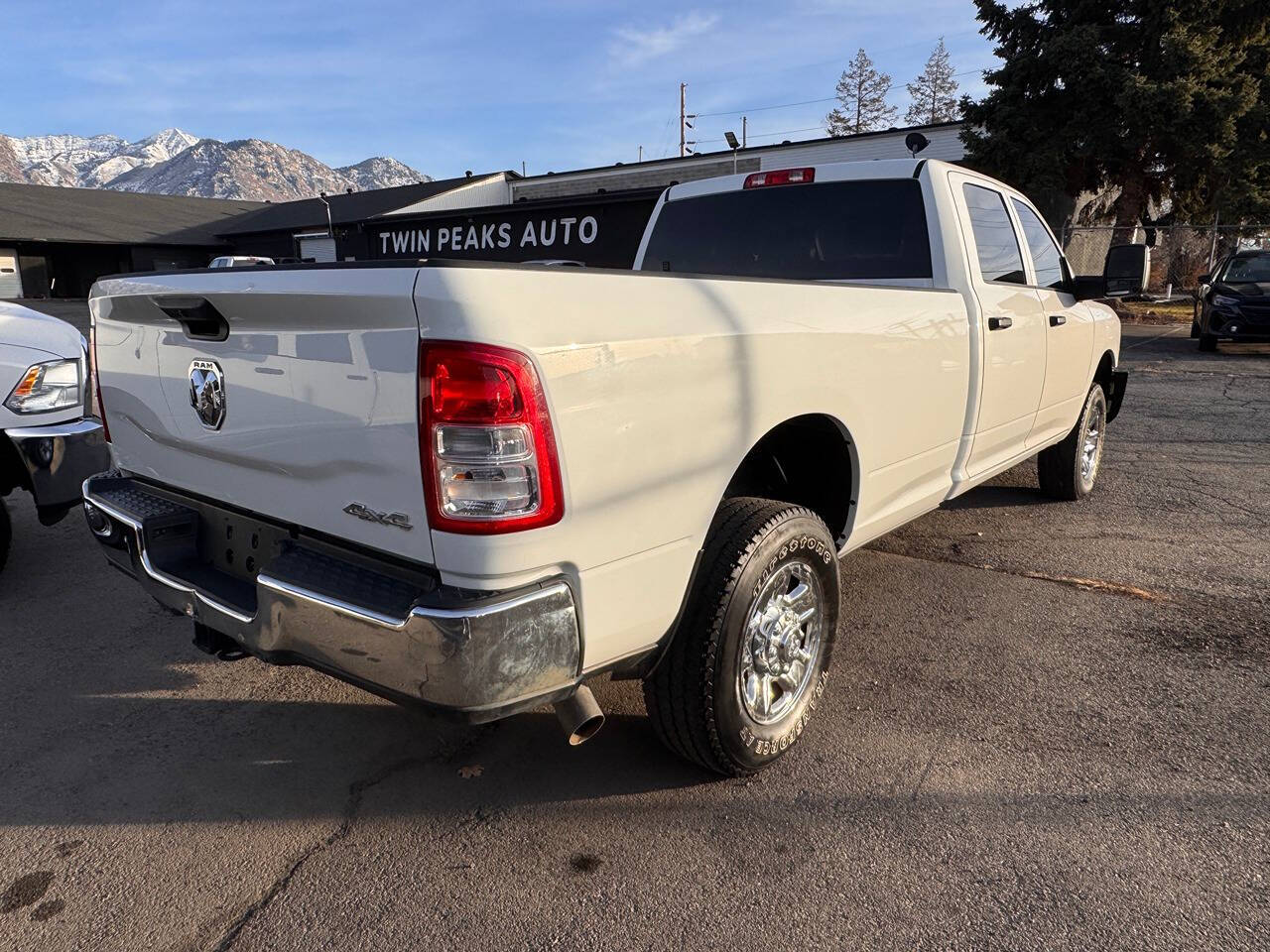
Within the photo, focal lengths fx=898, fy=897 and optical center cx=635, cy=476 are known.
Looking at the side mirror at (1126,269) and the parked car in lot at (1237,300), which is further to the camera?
the parked car in lot at (1237,300)

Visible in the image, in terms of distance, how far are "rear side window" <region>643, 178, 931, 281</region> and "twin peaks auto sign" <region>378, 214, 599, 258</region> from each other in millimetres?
3238

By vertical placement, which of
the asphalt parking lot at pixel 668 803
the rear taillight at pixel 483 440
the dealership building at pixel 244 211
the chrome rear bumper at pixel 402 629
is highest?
the dealership building at pixel 244 211

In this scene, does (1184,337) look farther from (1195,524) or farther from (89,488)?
(89,488)

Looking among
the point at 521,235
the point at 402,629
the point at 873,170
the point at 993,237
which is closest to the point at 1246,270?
the point at 521,235

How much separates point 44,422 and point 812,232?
→ 12.4 feet

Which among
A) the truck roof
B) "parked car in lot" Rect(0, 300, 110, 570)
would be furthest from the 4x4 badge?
the truck roof

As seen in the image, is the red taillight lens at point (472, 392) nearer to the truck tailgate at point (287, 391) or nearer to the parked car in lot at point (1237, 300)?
the truck tailgate at point (287, 391)

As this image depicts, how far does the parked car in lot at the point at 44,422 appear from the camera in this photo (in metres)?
4.17

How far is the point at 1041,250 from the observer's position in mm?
4977

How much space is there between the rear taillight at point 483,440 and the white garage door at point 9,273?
44.2 metres

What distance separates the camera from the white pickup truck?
6.44ft

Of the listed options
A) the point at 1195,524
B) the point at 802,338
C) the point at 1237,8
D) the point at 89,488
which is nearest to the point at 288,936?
the point at 89,488

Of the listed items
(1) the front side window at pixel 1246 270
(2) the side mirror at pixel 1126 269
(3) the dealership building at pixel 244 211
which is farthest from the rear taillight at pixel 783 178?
(3) the dealership building at pixel 244 211

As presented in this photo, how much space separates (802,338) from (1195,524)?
413cm
